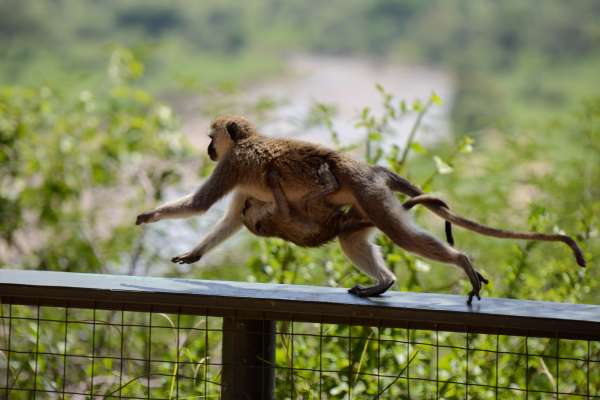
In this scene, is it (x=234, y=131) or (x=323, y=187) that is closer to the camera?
(x=323, y=187)

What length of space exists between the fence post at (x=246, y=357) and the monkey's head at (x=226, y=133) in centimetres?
138

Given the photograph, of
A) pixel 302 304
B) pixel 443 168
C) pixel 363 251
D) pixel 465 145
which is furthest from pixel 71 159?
pixel 302 304

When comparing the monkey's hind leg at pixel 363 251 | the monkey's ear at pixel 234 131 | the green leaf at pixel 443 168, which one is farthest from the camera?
the green leaf at pixel 443 168

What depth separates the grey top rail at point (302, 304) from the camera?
9.69ft

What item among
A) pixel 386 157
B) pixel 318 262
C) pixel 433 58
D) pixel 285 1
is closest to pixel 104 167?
pixel 318 262

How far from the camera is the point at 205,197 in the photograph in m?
4.32

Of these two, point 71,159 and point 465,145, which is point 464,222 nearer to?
point 465,145

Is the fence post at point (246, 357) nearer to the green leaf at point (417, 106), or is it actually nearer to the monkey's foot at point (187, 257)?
the monkey's foot at point (187, 257)

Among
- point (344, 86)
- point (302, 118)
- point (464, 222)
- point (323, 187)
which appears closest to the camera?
point (464, 222)

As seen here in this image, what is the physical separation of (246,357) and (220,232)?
3.70ft

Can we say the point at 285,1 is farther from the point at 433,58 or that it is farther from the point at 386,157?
the point at 386,157

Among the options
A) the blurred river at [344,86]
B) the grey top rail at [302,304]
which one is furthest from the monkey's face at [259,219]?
the blurred river at [344,86]

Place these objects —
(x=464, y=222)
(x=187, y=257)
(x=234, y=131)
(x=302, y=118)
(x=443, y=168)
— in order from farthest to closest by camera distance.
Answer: (x=302, y=118) < (x=443, y=168) < (x=234, y=131) < (x=187, y=257) < (x=464, y=222)

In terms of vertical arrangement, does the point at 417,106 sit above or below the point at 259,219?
above
